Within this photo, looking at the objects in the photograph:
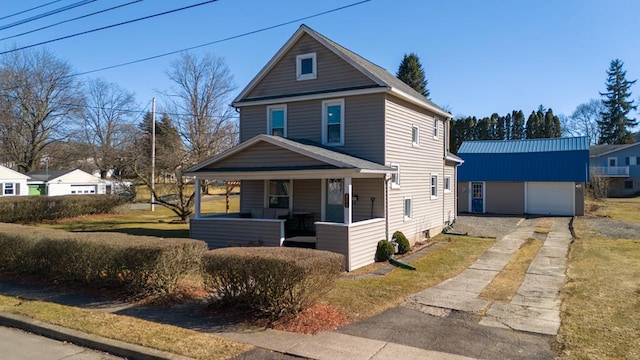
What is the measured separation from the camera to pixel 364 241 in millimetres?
12852

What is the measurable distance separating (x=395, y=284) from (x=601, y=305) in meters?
4.19

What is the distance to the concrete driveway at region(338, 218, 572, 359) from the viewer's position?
6277mm

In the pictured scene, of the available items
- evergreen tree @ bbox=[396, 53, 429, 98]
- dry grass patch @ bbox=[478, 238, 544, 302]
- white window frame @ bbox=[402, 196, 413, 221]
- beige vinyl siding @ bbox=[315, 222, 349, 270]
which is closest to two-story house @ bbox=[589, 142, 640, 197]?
evergreen tree @ bbox=[396, 53, 429, 98]

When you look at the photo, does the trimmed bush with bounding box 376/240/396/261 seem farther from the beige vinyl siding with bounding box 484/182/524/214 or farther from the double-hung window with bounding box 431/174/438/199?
the beige vinyl siding with bounding box 484/182/524/214

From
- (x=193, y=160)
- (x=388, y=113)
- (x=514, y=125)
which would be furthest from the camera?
(x=514, y=125)

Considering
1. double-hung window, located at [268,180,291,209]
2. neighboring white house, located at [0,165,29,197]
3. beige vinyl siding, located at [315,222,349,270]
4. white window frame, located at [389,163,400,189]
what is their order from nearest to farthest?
beige vinyl siding, located at [315,222,349,270], white window frame, located at [389,163,400,189], double-hung window, located at [268,180,291,209], neighboring white house, located at [0,165,29,197]

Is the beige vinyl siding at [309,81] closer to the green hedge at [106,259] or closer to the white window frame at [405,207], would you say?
the white window frame at [405,207]

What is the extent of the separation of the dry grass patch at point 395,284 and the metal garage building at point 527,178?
53.3ft

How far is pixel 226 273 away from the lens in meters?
7.44

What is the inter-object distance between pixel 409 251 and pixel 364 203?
7.84 feet

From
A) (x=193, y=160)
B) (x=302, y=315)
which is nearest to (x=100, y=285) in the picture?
(x=302, y=315)

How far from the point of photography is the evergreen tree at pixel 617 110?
69438 millimetres

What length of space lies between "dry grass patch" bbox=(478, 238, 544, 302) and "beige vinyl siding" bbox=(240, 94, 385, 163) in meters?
5.30

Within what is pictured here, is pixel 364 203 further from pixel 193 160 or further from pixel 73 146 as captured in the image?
pixel 73 146
